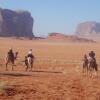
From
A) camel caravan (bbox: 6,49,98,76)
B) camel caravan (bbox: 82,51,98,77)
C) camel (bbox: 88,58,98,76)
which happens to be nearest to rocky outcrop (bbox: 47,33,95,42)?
camel caravan (bbox: 6,49,98,76)

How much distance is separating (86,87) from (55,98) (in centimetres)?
378

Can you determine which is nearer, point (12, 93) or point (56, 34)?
point (12, 93)

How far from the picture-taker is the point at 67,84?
858 inches

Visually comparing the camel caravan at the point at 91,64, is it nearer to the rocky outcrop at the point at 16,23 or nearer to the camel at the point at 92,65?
→ the camel at the point at 92,65

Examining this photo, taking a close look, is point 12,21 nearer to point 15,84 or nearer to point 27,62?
point 27,62

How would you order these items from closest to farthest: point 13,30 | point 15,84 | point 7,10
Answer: point 15,84
point 13,30
point 7,10

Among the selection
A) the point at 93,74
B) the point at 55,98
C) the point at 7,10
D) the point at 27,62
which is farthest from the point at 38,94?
the point at 7,10

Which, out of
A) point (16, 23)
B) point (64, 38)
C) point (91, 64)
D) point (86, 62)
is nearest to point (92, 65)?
point (91, 64)

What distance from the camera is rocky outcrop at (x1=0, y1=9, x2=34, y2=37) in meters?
170

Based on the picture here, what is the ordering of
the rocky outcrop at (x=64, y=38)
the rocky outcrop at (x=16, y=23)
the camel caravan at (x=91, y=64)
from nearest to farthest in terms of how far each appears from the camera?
the camel caravan at (x=91, y=64) → the rocky outcrop at (x=64, y=38) → the rocky outcrop at (x=16, y=23)

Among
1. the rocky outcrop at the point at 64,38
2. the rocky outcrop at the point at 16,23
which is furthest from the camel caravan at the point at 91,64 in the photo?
the rocky outcrop at the point at 16,23

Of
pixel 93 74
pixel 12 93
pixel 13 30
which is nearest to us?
pixel 12 93

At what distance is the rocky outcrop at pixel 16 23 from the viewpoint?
557 feet

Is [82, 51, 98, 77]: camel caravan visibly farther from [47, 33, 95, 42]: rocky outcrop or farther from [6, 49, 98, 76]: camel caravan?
[47, 33, 95, 42]: rocky outcrop
